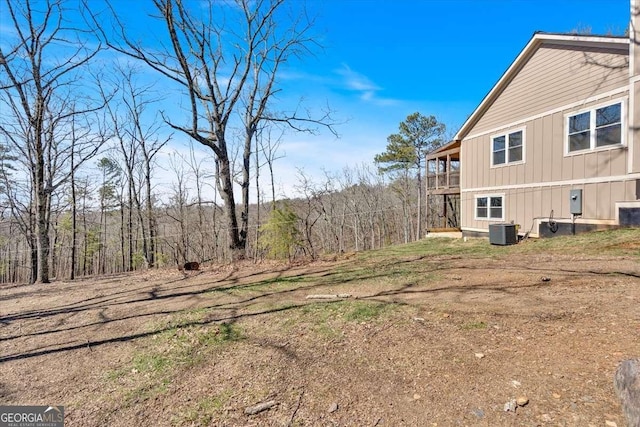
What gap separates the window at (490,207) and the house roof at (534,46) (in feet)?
9.95

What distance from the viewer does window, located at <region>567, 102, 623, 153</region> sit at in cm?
791

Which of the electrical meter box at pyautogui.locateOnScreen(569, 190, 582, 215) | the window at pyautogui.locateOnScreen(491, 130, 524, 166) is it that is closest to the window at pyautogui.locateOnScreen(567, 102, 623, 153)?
the electrical meter box at pyautogui.locateOnScreen(569, 190, 582, 215)

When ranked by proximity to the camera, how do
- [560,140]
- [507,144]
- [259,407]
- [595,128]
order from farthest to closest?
[507,144]
[560,140]
[595,128]
[259,407]

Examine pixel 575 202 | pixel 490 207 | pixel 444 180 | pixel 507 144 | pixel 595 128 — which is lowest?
pixel 490 207

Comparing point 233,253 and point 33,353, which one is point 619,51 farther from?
point 33,353

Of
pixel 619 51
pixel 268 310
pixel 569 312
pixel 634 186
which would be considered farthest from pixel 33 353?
pixel 619 51

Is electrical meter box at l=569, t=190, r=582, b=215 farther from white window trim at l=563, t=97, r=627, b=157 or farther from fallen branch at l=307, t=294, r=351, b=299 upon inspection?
fallen branch at l=307, t=294, r=351, b=299

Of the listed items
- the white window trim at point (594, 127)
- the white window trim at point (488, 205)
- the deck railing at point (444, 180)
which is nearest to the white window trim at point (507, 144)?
the white window trim at point (488, 205)

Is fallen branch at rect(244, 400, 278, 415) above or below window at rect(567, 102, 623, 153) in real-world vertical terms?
below

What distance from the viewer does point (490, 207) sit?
11.9 m

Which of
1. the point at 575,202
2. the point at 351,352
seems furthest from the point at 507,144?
the point at 351,352

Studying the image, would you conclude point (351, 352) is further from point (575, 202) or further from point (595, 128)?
point (595, 128)

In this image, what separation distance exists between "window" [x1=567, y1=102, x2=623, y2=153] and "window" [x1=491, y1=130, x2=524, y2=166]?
1.69 meters

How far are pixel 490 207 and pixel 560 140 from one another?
331 centimetres
